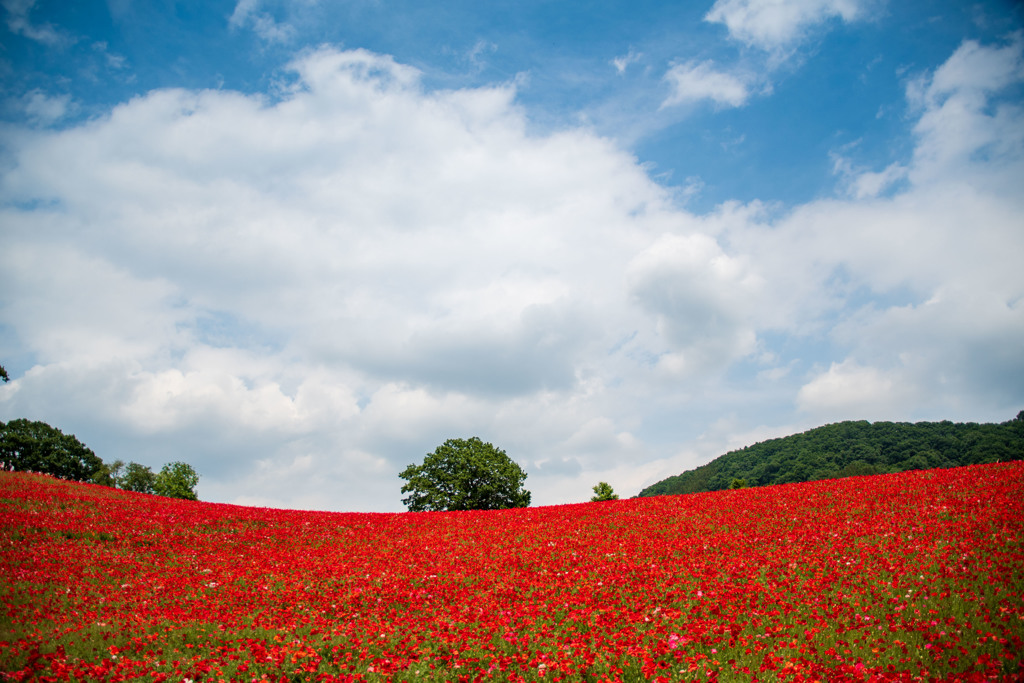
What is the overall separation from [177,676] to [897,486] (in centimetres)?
2410

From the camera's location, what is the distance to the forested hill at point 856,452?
70812 millimetres

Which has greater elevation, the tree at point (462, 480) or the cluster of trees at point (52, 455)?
the cluster of trees at point (52, 455)

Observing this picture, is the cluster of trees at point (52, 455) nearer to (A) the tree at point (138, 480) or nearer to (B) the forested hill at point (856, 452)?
(A) the tree at point (138, 480)

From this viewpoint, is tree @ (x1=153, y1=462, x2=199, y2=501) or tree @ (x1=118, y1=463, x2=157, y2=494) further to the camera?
tree @ (x1=118, y1=463, x2=157, y2=494)

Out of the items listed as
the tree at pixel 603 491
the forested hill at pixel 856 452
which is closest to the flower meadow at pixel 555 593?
the tree at pixel 603 491

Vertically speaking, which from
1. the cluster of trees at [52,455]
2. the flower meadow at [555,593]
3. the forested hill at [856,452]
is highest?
the cluster of trees at [52,455]

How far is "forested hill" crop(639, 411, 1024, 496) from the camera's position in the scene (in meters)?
70.8

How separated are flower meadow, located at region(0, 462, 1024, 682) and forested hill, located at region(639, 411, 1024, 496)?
5281 cm

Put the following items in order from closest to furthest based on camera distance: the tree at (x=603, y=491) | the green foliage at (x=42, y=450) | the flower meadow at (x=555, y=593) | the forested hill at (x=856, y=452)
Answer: the flower meadow at (x=555, y=593)
the tree at (x=603, y=491)
the green foliage at (x=42, y=450)
the forested hill at (x=856, y=452)

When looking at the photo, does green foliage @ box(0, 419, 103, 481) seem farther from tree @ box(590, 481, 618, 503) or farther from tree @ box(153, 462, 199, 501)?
tree @ box(590, 481, 618, 503)

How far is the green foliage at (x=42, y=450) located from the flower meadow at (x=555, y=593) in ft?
141

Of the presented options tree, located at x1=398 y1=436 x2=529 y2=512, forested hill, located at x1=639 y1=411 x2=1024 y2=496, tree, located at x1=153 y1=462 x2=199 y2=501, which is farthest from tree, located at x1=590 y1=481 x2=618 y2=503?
tree, located at x1=153 y1=462 x2=199 y2=501

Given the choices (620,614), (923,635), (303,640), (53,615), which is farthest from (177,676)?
(923,635)

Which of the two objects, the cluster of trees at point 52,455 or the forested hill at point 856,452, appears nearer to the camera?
the cluster of trees at point 52,455
